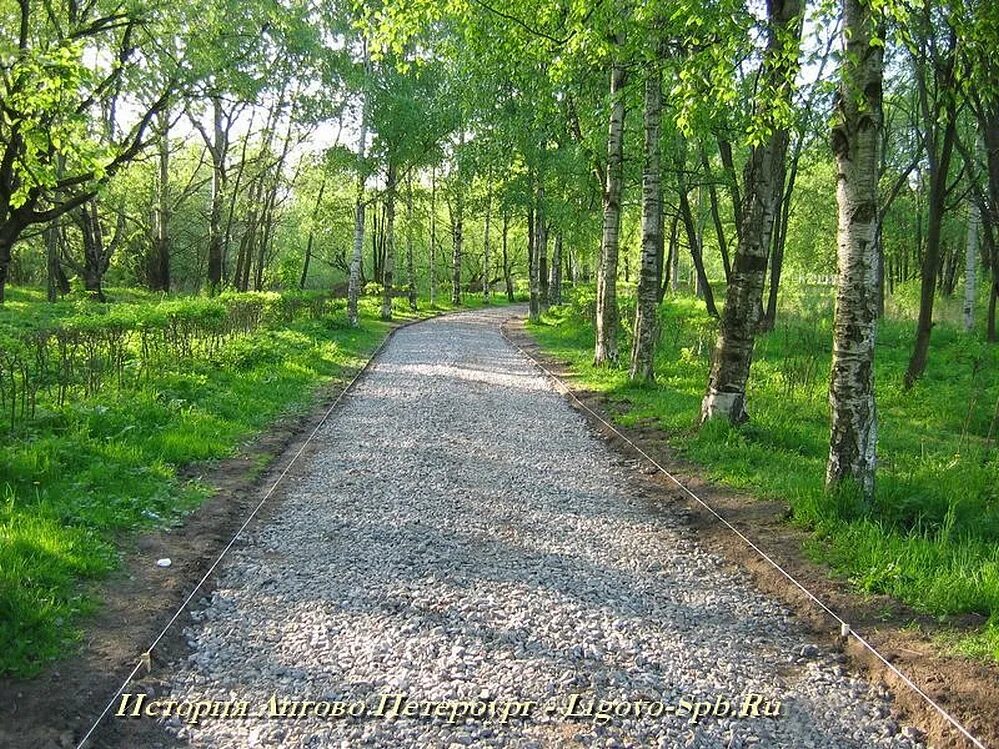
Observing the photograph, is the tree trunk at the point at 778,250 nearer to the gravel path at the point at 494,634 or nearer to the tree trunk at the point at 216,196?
the gravel path at the point at 494,634

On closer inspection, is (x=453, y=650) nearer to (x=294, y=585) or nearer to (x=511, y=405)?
(x=294, y=585)

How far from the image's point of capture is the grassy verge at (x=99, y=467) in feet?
14.1

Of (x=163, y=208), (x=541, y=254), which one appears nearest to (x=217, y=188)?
(x=163, y=208)

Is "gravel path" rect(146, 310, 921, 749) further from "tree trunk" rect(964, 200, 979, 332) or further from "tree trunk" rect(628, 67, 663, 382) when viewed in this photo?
"tree trunk" rect(964, 200, 979, 332)

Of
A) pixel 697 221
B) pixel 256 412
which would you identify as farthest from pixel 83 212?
pixel 697 221

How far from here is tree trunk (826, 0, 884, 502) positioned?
5855 millimetres

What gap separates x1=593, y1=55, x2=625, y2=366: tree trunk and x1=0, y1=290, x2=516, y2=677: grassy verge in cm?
598

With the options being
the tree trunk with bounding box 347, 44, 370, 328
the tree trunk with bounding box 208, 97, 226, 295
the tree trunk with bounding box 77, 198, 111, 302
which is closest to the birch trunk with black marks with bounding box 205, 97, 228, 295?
the tree trunk with bounding box 208, 97, 226, 295

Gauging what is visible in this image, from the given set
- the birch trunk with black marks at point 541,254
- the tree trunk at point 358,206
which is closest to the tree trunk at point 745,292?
the tree trunk at point 358,206

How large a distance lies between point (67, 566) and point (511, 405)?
25.2 feet

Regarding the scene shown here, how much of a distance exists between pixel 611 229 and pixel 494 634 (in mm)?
11490

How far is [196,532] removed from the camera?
5.96 metres

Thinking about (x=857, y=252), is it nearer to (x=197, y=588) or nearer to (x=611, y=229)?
(x=197, y=588)

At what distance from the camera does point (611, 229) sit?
1468 centimetres
